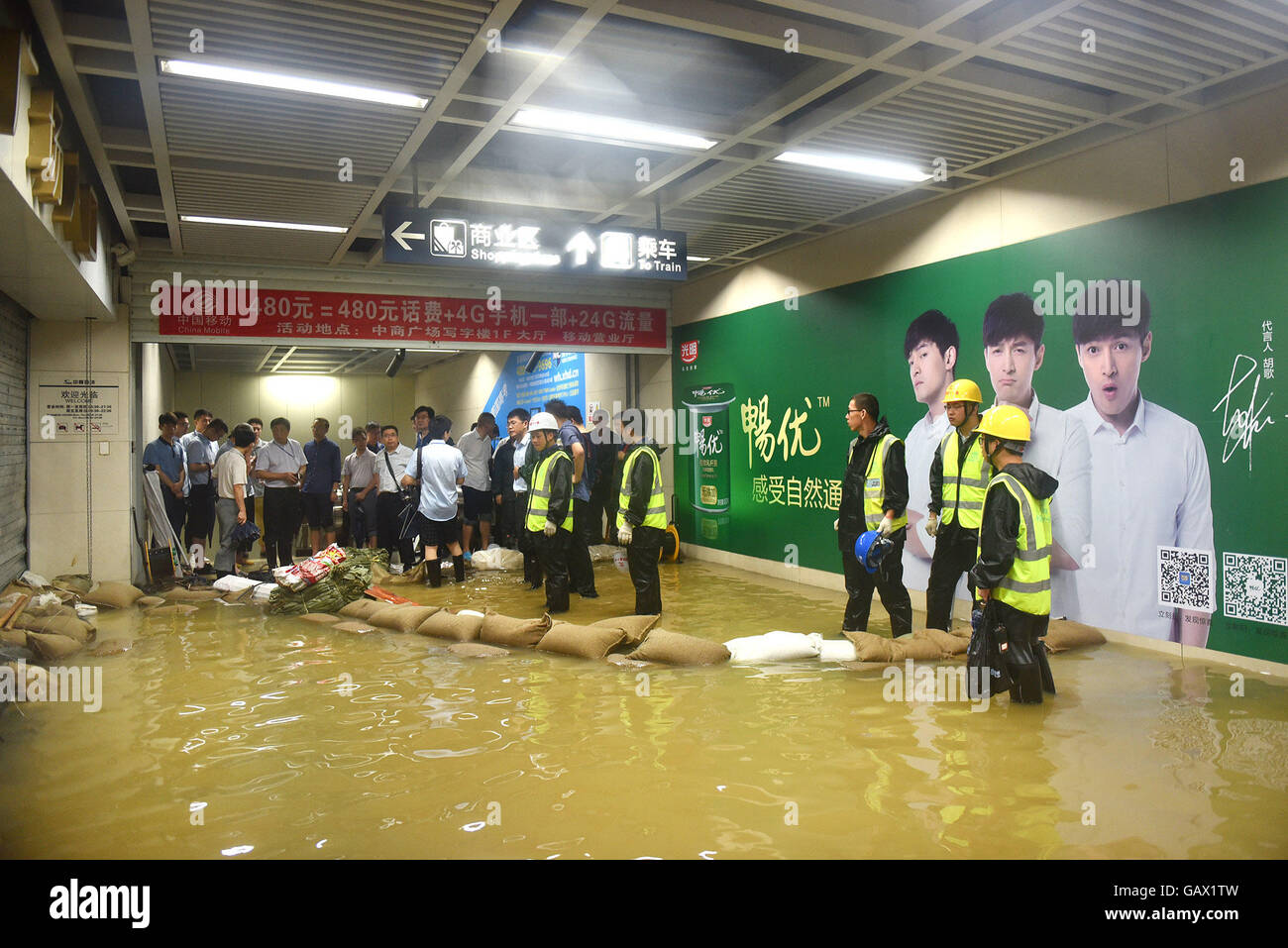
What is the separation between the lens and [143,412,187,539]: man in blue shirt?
28.0 ft

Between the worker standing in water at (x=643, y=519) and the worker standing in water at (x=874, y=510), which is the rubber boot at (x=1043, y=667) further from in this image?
the worker standing in water at (x=643, y=519)

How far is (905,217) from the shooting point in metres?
7.52

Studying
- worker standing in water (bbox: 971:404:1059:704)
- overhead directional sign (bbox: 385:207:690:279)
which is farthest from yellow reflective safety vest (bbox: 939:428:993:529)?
overhead directional sign (bbox: 385:207:690:279)

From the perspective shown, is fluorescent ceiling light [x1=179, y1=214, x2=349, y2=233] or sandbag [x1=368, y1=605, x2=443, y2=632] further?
fluorescent ceiling light [x1=179, y1=214, x2=349, y2=233]

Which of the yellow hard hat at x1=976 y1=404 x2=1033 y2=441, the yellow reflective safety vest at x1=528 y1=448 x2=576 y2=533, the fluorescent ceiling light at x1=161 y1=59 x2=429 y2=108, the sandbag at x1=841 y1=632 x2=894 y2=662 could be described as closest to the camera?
the yellow hard hat at x1=976 y1=404 x2=1033 y2=441

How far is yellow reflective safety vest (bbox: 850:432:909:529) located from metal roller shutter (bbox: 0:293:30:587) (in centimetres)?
688

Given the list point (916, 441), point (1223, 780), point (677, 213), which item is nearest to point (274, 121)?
point (677, 213)

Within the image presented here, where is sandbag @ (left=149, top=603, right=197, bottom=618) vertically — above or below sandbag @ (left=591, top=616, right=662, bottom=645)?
below

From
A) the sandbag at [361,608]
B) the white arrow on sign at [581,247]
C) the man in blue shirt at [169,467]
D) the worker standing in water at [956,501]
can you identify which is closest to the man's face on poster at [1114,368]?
the worker standing in water at [956,501]

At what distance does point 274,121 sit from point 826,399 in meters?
5.24

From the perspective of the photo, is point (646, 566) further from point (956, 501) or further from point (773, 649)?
point (956, 501)

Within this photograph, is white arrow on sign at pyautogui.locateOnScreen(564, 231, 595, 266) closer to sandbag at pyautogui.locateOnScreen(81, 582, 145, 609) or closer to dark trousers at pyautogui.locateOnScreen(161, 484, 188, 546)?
sandbag at pyautogui.locateOnScreen(81, 582, 145, 609)

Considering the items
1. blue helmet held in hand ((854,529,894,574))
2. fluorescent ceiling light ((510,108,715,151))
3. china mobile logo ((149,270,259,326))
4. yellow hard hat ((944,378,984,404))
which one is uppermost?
fluorescent ceiling light ((510,108,715,151))

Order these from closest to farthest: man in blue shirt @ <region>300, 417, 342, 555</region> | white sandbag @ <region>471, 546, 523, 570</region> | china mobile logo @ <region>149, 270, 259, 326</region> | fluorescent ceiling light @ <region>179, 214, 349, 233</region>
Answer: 1. fluorescent ceiling light @ <region>179, 214, 349, 233</region>
2. china mobile logo @ <region>149, 270, 259, 326</region>
3. man in blue shirt @ <region>300, 417, 342, 555</region>
4. white sandbag @ <region>471, 546, 523, 570</region>
